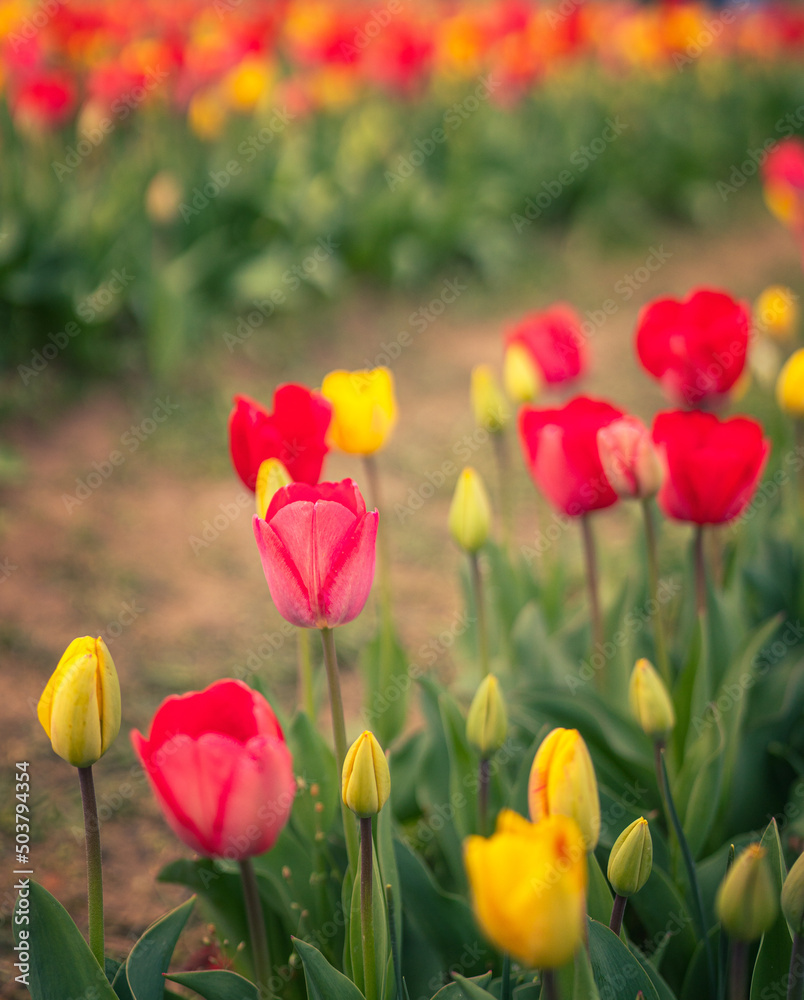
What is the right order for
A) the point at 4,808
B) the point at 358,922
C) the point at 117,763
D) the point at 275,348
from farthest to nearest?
the point at 275,348 < the point at 117,763 < the point at 4,808 < the point at 358,922

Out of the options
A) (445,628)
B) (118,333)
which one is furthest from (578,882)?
(118,333)

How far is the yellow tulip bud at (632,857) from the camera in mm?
858

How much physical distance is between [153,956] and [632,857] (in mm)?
555

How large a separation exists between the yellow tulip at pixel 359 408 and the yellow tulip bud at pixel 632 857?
0.71m

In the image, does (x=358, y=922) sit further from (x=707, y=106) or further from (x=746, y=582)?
(x=707, y=106)

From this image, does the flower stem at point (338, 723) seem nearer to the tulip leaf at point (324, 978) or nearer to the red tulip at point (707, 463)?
the tulip leaf at point (324, 978)

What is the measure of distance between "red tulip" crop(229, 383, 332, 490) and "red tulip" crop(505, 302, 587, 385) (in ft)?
2.51

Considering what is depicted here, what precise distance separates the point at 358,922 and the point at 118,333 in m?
3.01

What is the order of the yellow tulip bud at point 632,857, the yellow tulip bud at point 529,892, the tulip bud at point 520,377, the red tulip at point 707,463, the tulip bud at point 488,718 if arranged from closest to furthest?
the yellow tulip bud at point 529,892 < the yellow tulip bud at point 632,857 < the tulip bud at point 488,718 < the red tulip at point 707,463 < the tulip bud at point 520,377

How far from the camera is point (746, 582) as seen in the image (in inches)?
71.7

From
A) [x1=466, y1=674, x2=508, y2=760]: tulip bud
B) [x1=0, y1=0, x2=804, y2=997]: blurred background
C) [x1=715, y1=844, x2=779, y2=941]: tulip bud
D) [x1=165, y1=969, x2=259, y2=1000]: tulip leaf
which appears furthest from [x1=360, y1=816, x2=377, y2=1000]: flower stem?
[x1=0, y1=0, x2=804, y2=997]: blurred background

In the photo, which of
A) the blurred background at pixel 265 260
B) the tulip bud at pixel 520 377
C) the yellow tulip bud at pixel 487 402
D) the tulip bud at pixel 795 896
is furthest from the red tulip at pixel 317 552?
the blurred background at pixel 265 260

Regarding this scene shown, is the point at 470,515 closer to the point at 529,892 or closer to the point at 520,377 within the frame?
the point at 520,377

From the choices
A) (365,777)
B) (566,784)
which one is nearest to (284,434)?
(365,777)
